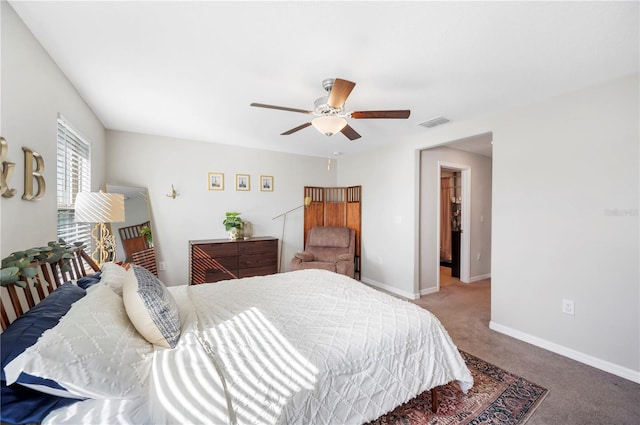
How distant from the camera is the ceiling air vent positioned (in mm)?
3141

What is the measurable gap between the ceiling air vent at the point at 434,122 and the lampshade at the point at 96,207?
3419 mm

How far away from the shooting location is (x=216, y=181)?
438 cm

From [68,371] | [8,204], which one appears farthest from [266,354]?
[8,204]

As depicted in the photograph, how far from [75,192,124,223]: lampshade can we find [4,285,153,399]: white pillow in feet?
4.55

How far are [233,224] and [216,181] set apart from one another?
0.76 m

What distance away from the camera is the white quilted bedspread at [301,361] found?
1072mm

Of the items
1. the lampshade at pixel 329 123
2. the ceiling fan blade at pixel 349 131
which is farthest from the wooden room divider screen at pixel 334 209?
the lampshade at pixel 329 123

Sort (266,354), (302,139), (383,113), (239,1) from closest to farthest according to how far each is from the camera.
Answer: (266,354)
(239,1)
(383,113)
(302,139)

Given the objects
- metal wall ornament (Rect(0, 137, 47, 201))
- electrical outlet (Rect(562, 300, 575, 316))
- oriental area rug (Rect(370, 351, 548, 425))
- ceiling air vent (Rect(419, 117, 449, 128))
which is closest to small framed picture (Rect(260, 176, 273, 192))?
ceiling air vent (Rect(419, 117, 449, 128))

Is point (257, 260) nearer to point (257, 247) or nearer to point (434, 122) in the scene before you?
point (257, 247)

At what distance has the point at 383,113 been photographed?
2.09m

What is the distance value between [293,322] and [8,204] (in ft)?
5.35

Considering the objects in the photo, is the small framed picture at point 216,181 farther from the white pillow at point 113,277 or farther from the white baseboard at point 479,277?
the white baseboard at point 479,277

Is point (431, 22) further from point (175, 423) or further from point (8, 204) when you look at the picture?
point (8, 204)
